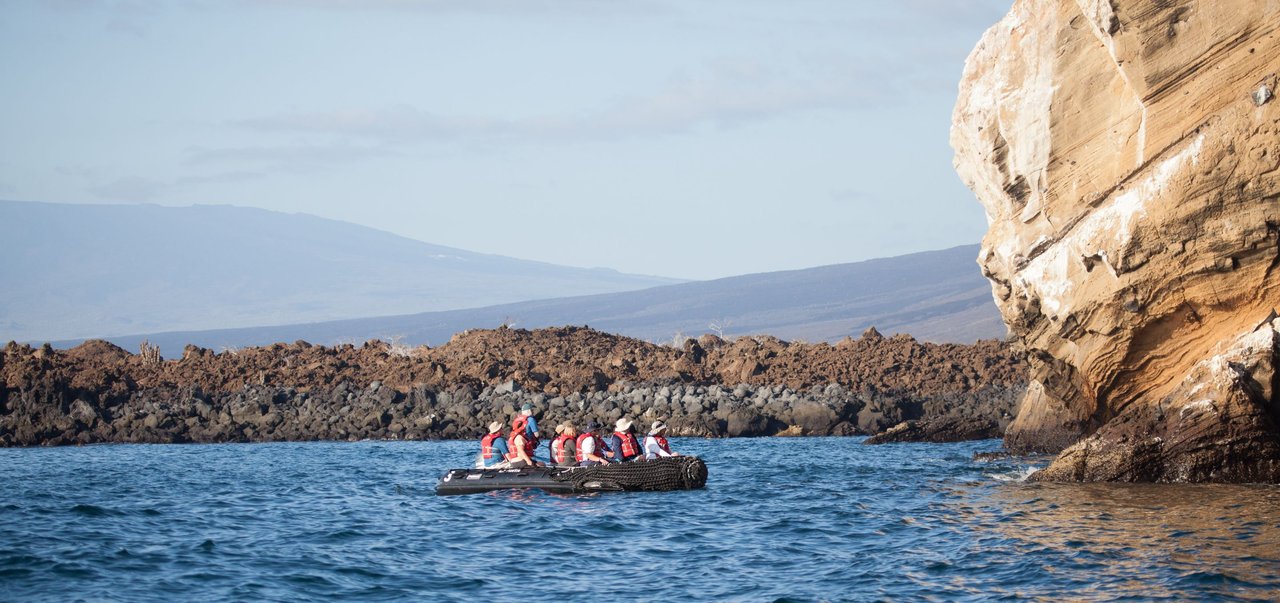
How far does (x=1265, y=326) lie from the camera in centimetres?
2491

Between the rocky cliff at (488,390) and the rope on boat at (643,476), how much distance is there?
1731cm

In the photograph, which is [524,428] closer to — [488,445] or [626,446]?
[488,445]

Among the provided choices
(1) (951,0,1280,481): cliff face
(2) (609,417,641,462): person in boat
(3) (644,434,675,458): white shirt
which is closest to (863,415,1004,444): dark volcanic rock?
(3) (644,434,675,458): white shirt

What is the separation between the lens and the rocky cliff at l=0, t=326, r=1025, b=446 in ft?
163

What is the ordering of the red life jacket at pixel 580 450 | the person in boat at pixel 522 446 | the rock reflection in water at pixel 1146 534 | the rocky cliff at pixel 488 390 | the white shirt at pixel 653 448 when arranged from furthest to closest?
1. the rocky cliff at pixel 488 390
2. the white shirt at pixel 653 448
3. the red life jacket at pixel 580 450
4. the person in boat at pixel 522 446
5. the rock reflection in water at pixel 1146 534

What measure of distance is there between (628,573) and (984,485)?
35.7ft

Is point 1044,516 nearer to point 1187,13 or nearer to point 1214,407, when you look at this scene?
point 1214,407

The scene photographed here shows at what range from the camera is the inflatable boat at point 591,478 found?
29.4 metres

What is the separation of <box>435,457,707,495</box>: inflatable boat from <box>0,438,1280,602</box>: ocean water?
0.29 metres

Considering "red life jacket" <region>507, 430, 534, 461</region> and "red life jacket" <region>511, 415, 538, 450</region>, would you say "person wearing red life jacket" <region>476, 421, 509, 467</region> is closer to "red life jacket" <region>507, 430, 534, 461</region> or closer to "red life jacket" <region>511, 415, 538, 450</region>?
"red life jacket" <region>507, 430, 534, 461</region>

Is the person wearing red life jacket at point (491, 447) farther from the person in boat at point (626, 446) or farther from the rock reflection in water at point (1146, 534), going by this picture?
the rock reflection in water at point (1146, 534)

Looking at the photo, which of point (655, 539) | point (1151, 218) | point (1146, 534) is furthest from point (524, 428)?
point (1146, 534)

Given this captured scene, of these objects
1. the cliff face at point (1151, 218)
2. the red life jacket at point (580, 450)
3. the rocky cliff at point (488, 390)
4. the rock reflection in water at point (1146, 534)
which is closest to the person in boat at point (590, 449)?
the red life jacket at point (580, 450)

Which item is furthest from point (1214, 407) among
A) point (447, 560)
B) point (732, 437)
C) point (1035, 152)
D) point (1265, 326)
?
point (732, 437)
